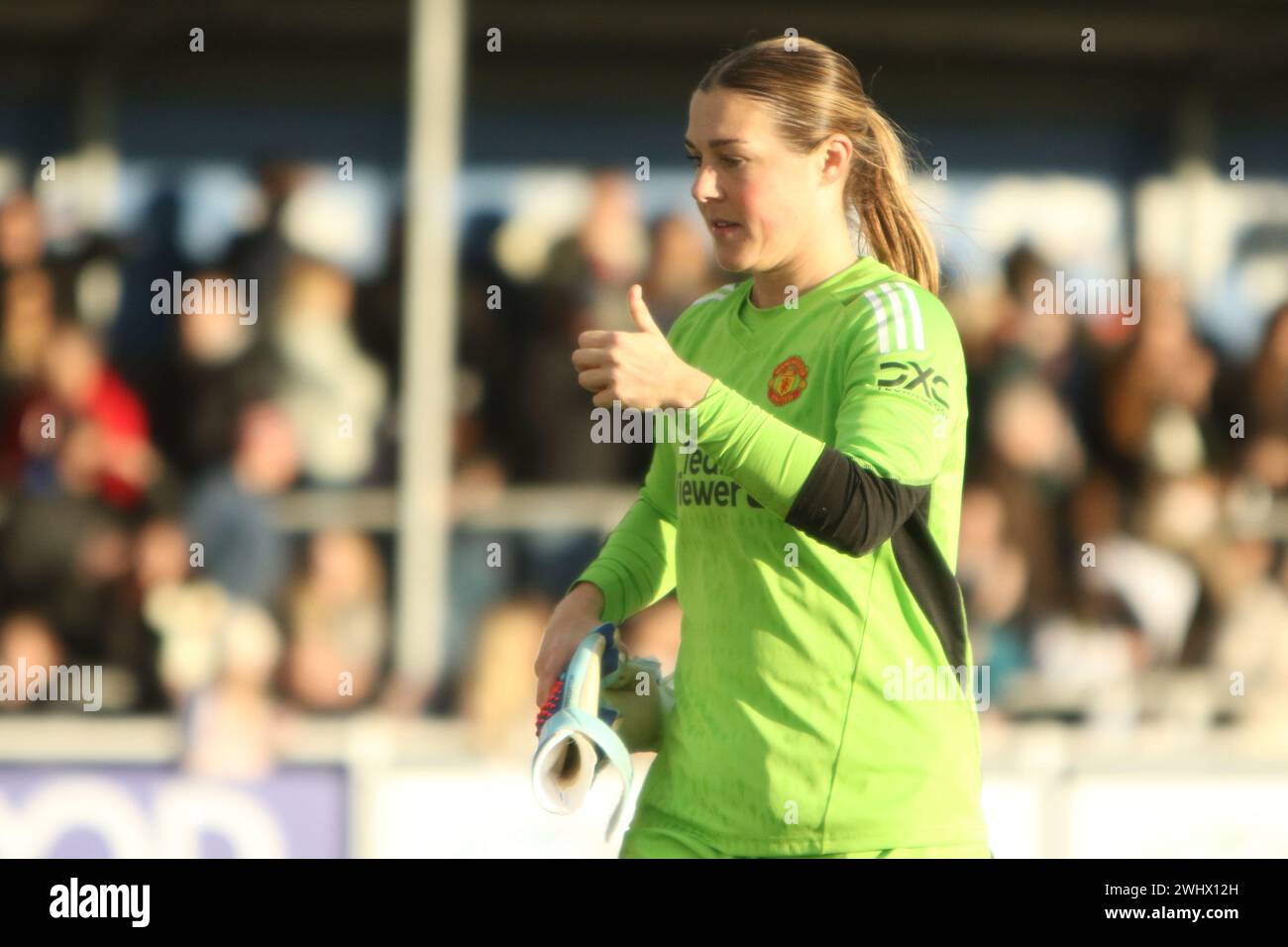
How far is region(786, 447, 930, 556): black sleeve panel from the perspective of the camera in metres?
2.48

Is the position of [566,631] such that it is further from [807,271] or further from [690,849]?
[807,271]

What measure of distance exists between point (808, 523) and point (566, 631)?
2.08 feet

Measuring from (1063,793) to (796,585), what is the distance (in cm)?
360

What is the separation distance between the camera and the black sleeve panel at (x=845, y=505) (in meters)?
2.48

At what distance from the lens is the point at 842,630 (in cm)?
269

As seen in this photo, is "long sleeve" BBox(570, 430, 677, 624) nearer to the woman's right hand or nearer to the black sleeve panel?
the woman's right hand

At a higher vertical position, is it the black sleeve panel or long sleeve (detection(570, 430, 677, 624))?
the black sleeve panel

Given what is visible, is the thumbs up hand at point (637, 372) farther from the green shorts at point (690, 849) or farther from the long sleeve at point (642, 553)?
the green shorts at point (690, 849)

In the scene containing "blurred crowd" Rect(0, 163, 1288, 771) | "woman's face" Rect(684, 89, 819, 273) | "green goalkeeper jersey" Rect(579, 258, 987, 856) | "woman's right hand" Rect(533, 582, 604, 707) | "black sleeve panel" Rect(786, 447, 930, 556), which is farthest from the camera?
"blurred crowd" Rect(0, 163, 1288, 771)

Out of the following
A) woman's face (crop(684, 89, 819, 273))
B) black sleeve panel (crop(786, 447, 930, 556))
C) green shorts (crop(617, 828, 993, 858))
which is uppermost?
woman's face (crop(684, 89, 819, 273))

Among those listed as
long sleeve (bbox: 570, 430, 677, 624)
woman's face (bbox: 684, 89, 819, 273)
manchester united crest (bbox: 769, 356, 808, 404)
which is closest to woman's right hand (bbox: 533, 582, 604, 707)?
long sleeve (bbox: 570, 430, 677, 624)

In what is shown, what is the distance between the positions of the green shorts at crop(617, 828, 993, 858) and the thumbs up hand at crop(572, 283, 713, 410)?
0.67m

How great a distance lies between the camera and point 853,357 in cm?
267
